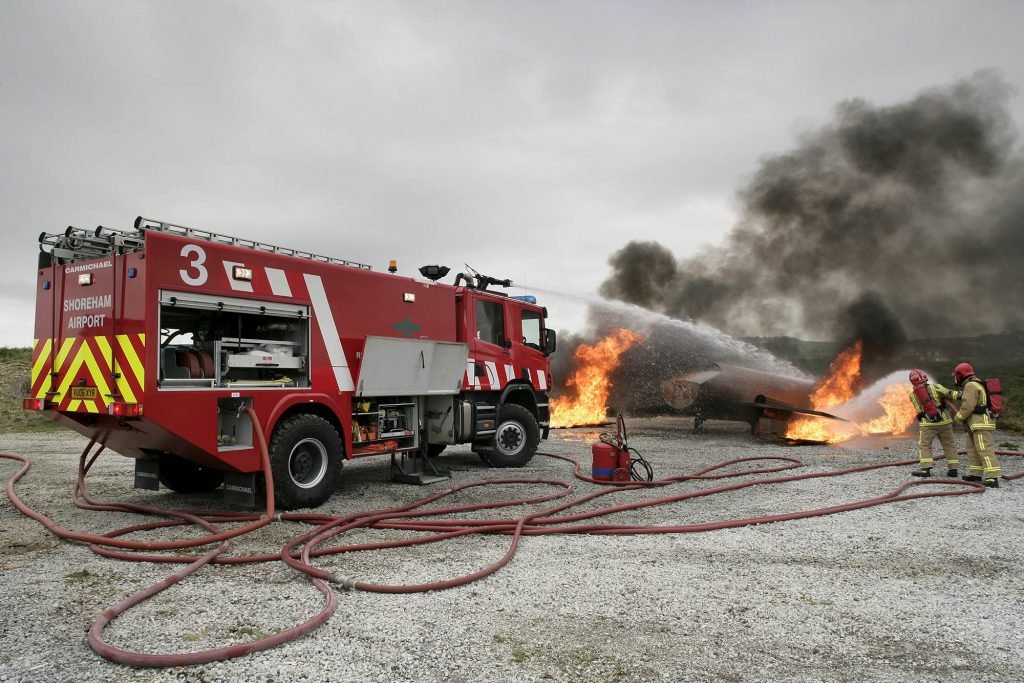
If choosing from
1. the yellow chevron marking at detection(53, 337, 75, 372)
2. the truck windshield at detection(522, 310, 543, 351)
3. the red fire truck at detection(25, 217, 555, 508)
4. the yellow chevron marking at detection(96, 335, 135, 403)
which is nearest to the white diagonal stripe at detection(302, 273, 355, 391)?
the red fire truck at detection(25, 217, 555, 508)

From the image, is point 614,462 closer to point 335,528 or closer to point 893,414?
point 335,528

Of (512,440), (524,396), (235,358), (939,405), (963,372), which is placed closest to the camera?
(235,358)

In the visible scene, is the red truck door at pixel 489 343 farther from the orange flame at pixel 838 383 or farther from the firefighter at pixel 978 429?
the orange flame at pixel 838 383

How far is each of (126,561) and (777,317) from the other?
23868mm

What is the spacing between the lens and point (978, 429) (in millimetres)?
8969

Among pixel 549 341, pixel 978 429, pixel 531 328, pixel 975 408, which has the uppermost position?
pixel 531 328

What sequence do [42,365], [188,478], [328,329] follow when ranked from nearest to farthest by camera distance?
[42,365] → [328,329] → [188,478]

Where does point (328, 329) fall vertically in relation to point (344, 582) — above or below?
above

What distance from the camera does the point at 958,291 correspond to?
73.2 feet

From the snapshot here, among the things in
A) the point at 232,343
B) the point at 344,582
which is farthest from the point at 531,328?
the point at 344,582

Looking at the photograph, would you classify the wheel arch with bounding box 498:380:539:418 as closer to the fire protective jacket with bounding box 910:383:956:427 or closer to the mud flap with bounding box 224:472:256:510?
the mud flap with bounding box 224:472:256:510

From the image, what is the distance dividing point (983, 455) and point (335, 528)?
873 cm

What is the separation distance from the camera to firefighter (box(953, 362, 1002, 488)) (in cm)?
891

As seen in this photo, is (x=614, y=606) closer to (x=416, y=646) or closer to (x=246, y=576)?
(x=416, y=646)
